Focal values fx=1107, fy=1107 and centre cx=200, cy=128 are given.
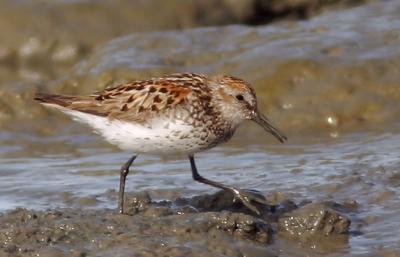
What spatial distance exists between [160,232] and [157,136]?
2.93 ft

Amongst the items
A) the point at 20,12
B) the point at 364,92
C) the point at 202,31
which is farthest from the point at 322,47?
the point at 20,12

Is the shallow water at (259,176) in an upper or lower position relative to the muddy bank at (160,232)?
upper

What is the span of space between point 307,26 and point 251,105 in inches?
203

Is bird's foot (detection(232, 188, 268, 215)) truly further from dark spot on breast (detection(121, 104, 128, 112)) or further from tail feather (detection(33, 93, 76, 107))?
tail feather (detection(33, 93, 76, 107))

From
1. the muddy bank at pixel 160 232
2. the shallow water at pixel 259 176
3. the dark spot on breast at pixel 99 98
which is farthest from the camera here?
the dark spot on breast at pixel 99 98

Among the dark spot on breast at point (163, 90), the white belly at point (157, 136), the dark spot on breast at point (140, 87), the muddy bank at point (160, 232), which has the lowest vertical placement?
the muddy bank at point (160, 232)

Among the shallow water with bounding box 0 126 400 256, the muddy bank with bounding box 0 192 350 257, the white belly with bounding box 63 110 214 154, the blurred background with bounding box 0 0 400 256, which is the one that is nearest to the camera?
the muddy bank with bounding box 0 192 350 257

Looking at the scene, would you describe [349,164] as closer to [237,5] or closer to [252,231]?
[252,231]

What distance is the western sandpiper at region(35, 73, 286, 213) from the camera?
794 centimetres

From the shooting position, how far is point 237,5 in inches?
641

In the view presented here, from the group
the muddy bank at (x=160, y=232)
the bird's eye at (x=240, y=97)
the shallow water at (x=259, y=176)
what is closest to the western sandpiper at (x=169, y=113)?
the bird's eye at (x=240, y=97)

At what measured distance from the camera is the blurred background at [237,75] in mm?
8961

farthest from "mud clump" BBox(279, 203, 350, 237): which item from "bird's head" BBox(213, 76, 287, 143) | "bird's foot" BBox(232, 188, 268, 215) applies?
"bird's head" BBox(213, 76, 287, 143)

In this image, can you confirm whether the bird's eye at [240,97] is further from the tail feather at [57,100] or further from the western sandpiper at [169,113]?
the tail feather at [57,100]
